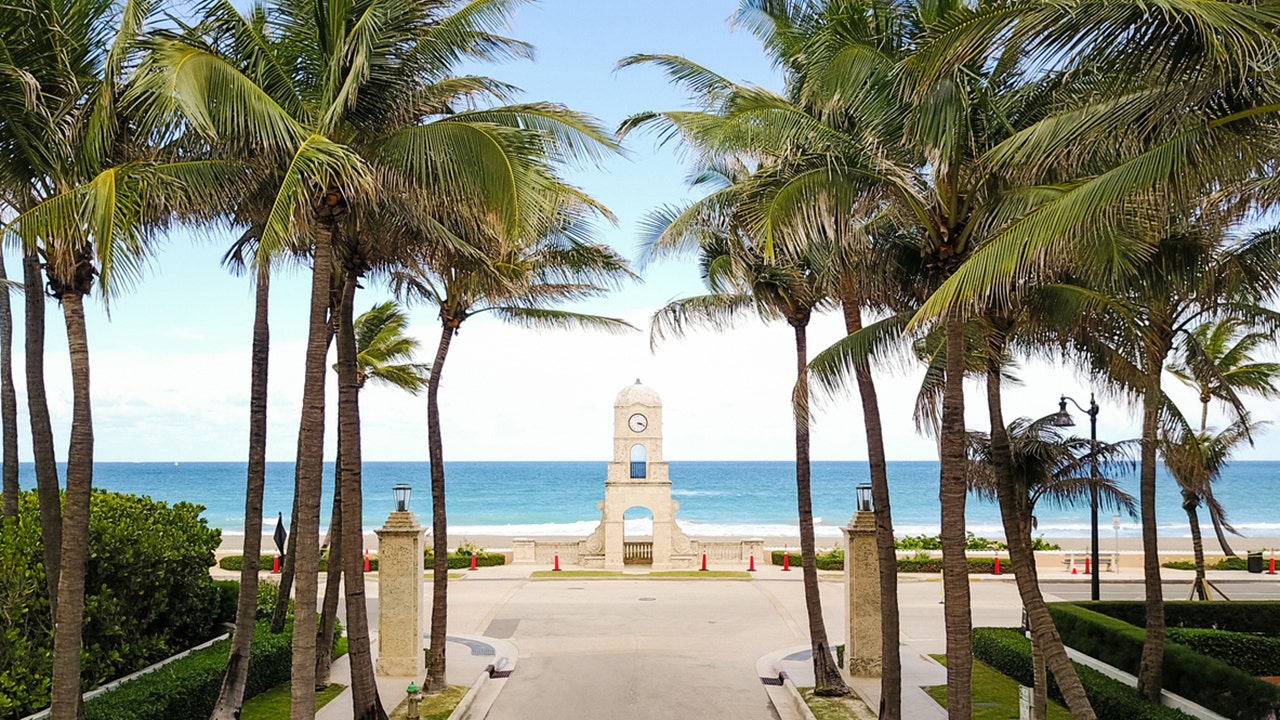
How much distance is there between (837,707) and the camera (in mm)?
13922

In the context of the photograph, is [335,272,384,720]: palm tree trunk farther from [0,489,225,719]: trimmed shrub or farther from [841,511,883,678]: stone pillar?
[841,511,883,678]: stone pillar

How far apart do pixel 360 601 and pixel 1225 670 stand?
10.6 metres

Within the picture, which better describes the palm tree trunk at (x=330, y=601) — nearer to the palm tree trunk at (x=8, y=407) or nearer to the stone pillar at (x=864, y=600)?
the palm tree trunk at (x=8, y=407)

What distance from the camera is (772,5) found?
10875 millimetres

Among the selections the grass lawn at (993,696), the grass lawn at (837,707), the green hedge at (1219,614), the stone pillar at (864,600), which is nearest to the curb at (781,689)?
the grass lawn at (837,707)

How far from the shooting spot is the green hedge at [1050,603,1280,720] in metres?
11.1

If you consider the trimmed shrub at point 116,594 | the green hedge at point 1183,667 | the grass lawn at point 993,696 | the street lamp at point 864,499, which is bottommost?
the grass lawn at point 993,696

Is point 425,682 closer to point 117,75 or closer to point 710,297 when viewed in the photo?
point 710,297

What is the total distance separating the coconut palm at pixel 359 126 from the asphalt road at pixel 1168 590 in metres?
22.3

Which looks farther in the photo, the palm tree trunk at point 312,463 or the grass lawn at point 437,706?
the grass lawn at point 437,706

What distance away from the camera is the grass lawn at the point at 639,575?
30828 millimetres

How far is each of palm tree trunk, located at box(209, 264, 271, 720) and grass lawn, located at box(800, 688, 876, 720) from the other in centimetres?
765

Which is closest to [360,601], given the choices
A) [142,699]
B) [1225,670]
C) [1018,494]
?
[142,699]

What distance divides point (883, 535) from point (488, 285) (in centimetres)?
681
